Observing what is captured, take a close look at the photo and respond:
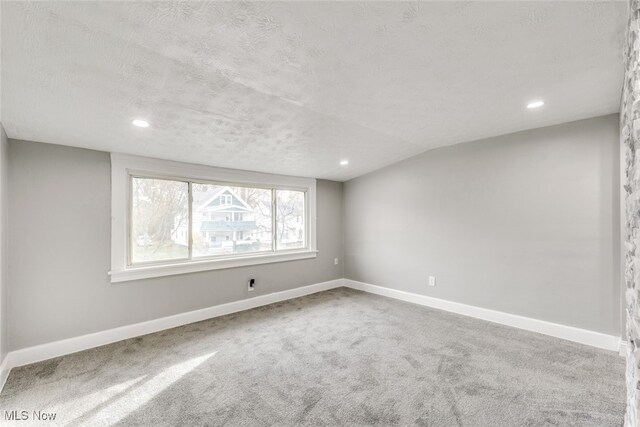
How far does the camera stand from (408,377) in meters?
2.25

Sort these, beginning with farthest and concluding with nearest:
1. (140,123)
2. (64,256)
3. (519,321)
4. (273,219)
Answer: (273,219) < (519,321) < (64,256) < (140,123)

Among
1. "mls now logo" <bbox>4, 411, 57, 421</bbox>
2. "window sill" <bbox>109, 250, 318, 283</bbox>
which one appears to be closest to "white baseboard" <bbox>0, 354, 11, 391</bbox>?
"mls now logo" <bbox>4, 411, 57, 421</bbox>

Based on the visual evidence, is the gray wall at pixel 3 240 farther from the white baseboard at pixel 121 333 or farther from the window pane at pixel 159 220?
the window pane at pixel 159 220

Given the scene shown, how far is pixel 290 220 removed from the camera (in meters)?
4.77

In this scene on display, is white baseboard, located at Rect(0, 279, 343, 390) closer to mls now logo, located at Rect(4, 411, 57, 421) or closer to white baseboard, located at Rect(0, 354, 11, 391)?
white baseboard, located at Rect(0, 354, 11, 391)

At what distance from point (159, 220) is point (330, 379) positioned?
2.61 m

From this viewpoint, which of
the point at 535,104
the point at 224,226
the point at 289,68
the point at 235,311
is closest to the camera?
the point at 289,68

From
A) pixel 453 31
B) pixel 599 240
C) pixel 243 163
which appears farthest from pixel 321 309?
pixel 453 31

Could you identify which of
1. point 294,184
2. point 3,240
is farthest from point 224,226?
point 3,240

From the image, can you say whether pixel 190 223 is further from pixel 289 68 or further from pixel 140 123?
pixel 289 68

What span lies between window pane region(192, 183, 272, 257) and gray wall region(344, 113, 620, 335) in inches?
76.1

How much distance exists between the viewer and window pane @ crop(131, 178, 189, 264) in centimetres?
320

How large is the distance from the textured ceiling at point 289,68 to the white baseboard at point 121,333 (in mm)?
1888

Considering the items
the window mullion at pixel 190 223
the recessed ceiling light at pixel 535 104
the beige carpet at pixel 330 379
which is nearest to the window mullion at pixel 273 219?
the window mullion at pixel 190 223
